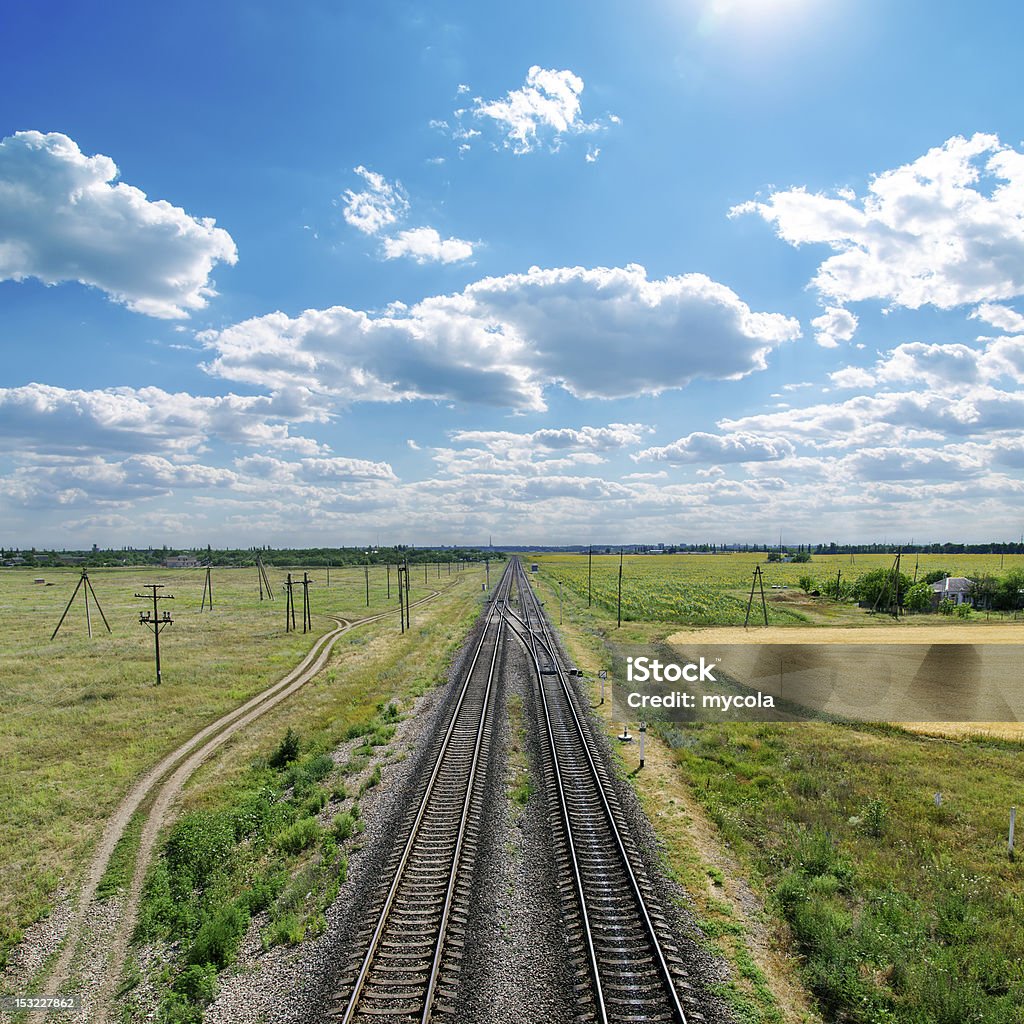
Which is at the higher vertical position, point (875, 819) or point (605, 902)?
point (605, 902)

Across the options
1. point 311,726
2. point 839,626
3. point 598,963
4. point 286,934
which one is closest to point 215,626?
point 311,726

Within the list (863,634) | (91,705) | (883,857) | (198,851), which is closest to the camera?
(883,857)

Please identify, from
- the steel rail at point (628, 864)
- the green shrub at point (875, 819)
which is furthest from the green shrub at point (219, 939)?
the green shrub at point (875, 819)

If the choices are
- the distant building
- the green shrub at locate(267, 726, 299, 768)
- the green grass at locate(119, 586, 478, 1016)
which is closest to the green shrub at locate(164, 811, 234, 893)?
the green grass at locate(119, 586, 478, 1016)

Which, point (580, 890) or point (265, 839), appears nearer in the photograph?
point (580, 890)

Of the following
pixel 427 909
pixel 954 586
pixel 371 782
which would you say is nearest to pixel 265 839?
pixel 371 782

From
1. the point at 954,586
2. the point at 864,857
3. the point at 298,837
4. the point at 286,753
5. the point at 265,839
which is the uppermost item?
the point at 954,586

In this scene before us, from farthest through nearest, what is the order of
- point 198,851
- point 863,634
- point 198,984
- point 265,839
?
point 863,634 → point 265,839 → point 198,851 → point 198,984

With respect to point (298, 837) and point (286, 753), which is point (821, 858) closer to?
point (298, 837)
